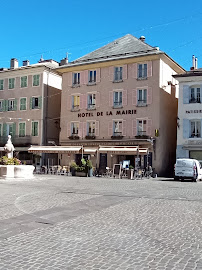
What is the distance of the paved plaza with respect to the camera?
187 inches

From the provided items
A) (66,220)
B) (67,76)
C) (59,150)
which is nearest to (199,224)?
(66,220)

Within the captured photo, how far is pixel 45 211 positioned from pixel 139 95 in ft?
86.0

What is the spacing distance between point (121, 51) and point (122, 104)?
6.11m

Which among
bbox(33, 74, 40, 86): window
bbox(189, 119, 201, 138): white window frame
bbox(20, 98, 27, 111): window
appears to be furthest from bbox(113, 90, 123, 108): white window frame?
→ bbox(20, 98, 27, 111): window

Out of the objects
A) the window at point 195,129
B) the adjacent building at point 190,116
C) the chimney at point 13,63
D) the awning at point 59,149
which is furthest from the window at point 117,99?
the chimney at point 13,63

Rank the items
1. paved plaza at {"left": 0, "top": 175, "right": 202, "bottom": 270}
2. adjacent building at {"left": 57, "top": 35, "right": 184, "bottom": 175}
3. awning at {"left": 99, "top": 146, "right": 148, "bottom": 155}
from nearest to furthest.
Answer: paved plaza at {"left": 0, "top": 175, "right": 202, "bottom": 270}
awning at {"left": 99, "top": 146, "right": 148, "bottom": 155}
adjacent building at {"left": 57, "top": 35, "right": 184, "bottom": 175}

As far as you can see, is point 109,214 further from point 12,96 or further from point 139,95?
point 12,96

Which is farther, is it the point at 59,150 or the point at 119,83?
the point at 119,83

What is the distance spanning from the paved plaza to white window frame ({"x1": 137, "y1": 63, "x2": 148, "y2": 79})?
24634mm

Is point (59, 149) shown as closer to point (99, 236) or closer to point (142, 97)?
point (142, 97)

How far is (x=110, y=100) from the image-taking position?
35031mm

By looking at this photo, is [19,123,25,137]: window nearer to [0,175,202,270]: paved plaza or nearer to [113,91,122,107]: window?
[113,91,122,107]: window

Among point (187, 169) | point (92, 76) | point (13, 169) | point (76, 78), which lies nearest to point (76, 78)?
point (76, 78)

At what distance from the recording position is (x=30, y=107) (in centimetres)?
3897
